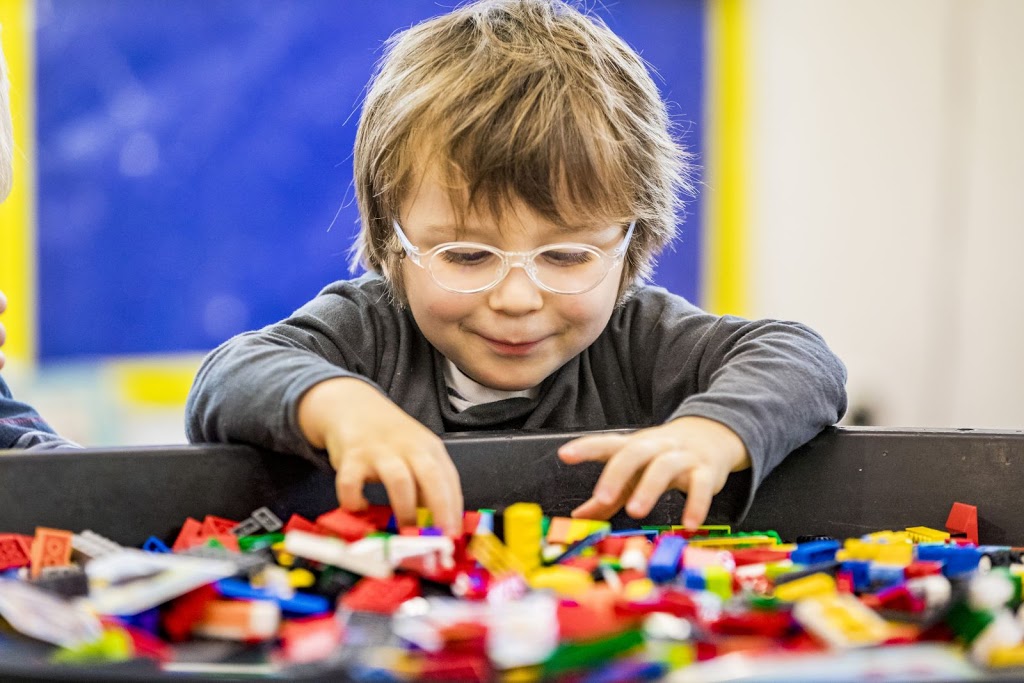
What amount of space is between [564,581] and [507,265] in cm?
30

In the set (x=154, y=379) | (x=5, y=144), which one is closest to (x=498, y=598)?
(x=5, y=144)

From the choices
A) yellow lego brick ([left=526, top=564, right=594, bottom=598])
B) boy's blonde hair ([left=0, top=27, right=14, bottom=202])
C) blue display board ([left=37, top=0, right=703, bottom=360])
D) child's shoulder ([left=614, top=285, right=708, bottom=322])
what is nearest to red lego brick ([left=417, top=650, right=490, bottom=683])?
yellow lego brick ([left=526, top=564, right=594, bottom=598])

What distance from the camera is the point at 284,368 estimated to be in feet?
2.35

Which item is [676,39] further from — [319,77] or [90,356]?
[90,356]

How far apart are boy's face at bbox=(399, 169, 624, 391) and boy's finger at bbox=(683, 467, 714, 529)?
0.69 feet

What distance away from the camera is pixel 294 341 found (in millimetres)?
817

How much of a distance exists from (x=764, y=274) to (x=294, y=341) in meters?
1.82

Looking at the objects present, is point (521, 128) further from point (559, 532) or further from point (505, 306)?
point (559, 532)

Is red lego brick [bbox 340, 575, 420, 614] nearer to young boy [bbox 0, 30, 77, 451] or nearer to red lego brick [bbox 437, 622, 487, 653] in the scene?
red lego brick [bbox 437, 622, 487, 653]

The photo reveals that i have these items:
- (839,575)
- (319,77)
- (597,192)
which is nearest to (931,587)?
(839,575)

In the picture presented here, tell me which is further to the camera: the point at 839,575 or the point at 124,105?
the point at 124,105

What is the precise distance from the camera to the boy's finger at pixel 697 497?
0.63 metres

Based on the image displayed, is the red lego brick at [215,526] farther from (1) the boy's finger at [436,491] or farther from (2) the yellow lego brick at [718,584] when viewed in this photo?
(2) the yellow lego brick at [718,584]

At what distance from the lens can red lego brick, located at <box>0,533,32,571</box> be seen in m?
0.60
